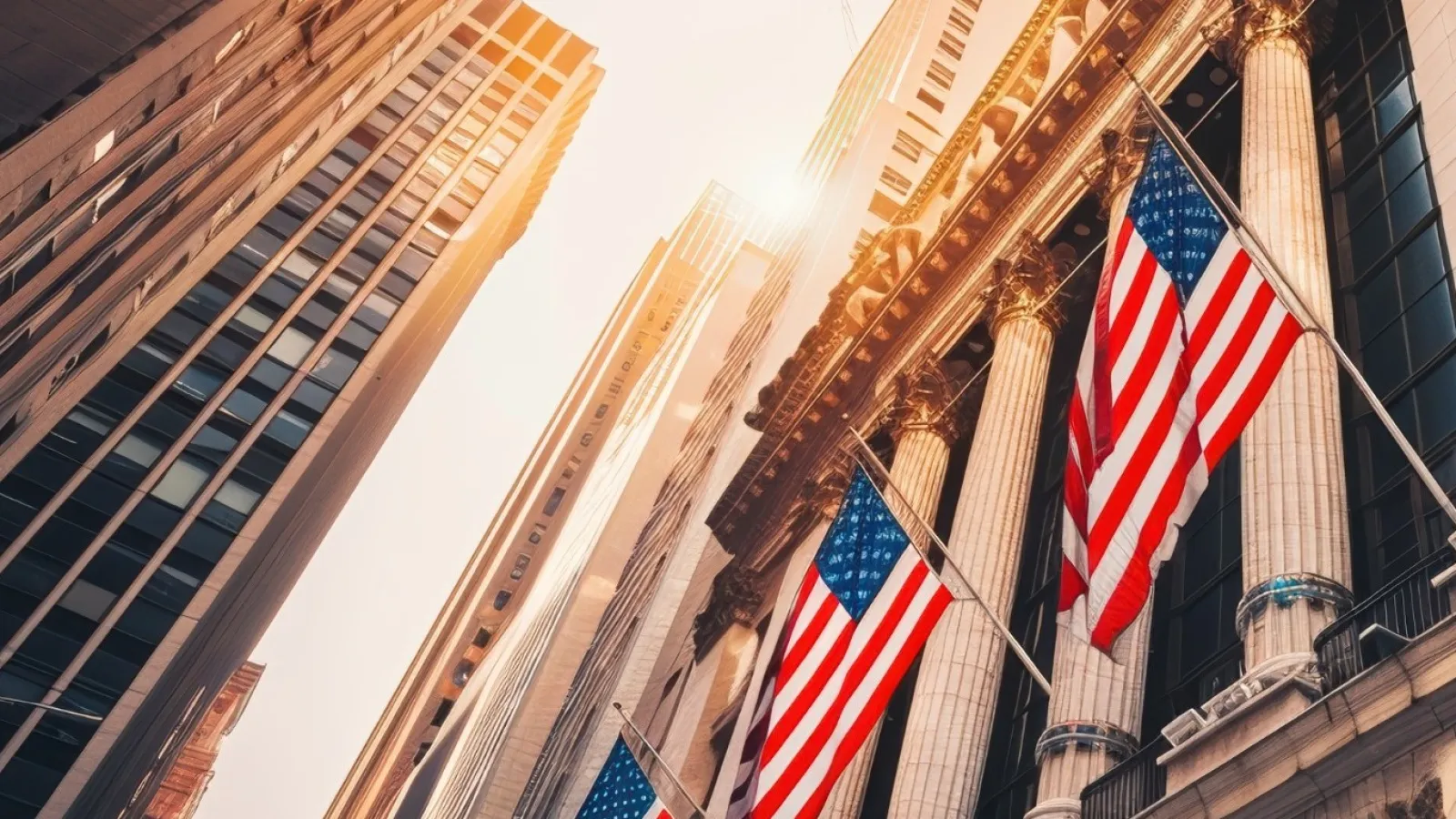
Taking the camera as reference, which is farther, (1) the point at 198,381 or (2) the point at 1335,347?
(1) the point at 198,381

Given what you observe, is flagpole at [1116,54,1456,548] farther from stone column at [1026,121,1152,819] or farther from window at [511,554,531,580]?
window at [511,554,531,580]

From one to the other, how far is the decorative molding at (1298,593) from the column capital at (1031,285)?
13848 mm

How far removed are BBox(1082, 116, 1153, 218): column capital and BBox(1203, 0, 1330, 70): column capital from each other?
2163 mm

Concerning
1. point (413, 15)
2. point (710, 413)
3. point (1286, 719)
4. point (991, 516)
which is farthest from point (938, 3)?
point (1286, 719)

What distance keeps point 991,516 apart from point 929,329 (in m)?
10.4

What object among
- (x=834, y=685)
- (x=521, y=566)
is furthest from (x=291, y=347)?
(x=521, y=566)

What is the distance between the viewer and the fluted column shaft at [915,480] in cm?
2581

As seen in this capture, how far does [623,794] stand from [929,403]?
13.4 metres

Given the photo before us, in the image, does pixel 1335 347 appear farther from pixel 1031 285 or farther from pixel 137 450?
pixel 137 450

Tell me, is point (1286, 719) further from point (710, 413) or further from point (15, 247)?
point (710, 413)

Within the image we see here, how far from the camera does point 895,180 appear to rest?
73.3 metres

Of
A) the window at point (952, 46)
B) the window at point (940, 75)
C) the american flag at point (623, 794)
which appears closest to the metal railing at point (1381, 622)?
the american flag at point (623, 794)

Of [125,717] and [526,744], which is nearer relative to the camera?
[125,717]

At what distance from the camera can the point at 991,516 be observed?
24766 millimetres
